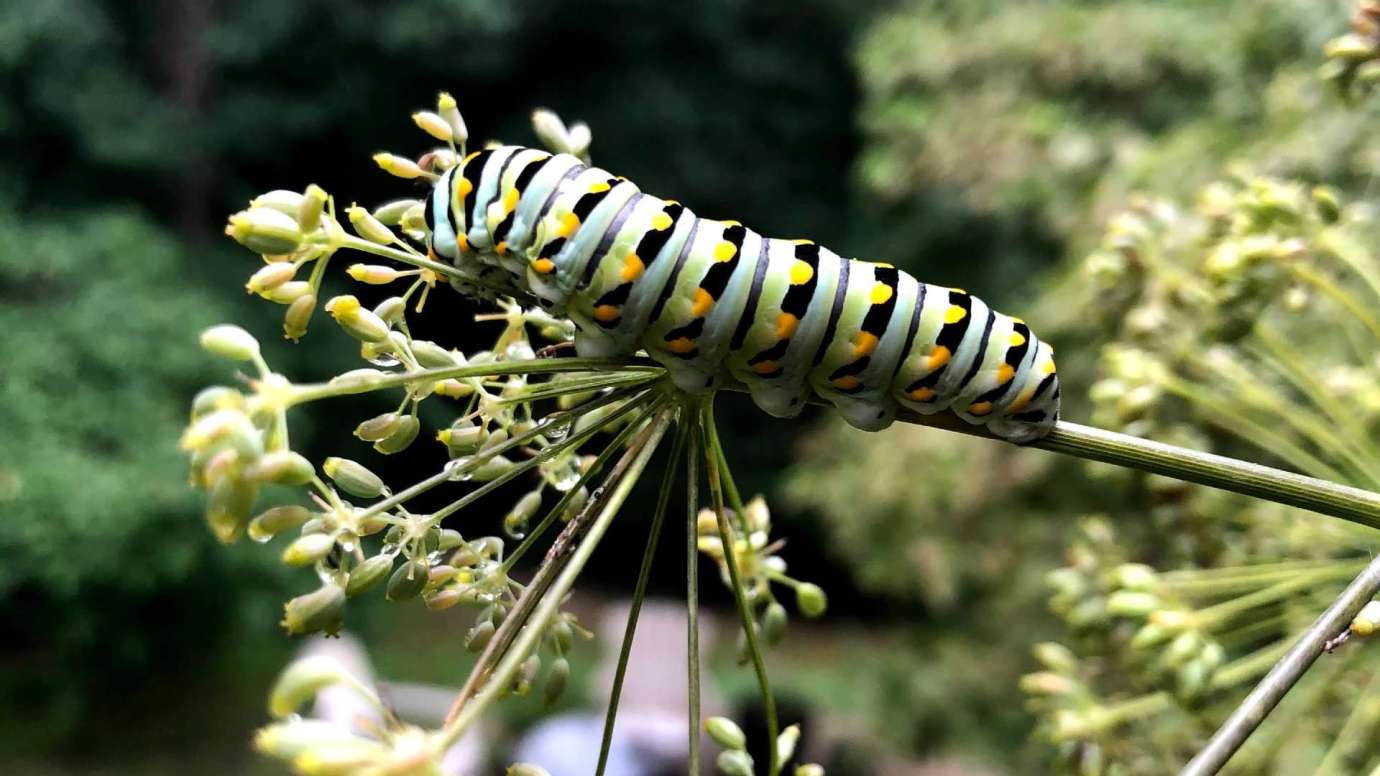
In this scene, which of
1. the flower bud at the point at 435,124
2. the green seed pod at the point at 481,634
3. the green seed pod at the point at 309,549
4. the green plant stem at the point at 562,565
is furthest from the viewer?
the flower bud at the point at 435,124

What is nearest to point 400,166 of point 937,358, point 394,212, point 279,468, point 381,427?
point 394,212

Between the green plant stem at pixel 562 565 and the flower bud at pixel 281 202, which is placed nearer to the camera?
the green plant stem at pixel 562 565

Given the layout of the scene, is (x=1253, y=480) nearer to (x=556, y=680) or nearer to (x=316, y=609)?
(x=556, y=680)

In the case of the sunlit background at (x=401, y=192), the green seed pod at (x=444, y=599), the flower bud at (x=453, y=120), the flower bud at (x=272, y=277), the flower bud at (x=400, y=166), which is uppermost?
the sunlit background at (x=401, y=192)

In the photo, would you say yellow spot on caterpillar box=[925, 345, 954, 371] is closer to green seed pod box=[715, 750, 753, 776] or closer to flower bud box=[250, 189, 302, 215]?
green seed pod box=[715, 750, 753, 776]

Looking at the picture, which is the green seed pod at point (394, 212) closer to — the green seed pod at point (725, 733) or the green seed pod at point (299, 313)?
the green seed pod at point (299, 313)

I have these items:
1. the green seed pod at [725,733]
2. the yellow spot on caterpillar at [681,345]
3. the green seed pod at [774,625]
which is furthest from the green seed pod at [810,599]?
the yellow spot on caterpillar at [681,345]

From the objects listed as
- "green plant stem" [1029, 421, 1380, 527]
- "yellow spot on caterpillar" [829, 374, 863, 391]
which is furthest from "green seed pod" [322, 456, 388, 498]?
"green plant stem" [1029, 421, 1380, 527]

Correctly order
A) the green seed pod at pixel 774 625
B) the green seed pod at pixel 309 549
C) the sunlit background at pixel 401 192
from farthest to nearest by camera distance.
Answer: the sunlit background at pixel 401 192 < the green seed pod at pixel 774 625 < the green seed pod at pixel 309 549
